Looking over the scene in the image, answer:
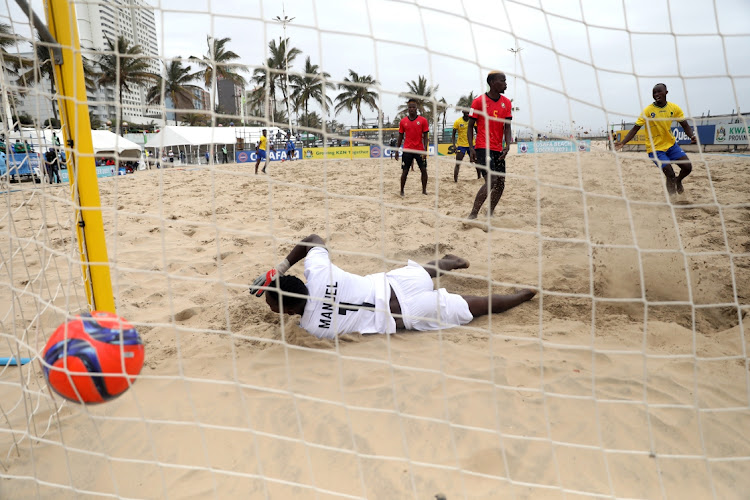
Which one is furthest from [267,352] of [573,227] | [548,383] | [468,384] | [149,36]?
[573,227]

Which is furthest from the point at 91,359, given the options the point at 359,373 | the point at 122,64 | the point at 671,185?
the point at 671,185

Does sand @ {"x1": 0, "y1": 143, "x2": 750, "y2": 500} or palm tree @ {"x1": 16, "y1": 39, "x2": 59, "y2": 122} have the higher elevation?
palm tree @ {"x1": 16, "y1": 39, "x2": 59, "y2": 122}

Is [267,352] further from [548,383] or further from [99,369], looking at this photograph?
[548,383]

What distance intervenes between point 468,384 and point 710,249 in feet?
8.31

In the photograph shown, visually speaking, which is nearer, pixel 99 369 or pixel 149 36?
pixel 99 369

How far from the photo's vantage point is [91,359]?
4.76ft

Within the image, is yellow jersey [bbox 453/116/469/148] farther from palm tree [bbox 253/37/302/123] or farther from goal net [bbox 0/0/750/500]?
goal net [bbox 0/0/750/500]

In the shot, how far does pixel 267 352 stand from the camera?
236 cm

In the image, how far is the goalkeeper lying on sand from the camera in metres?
2.36

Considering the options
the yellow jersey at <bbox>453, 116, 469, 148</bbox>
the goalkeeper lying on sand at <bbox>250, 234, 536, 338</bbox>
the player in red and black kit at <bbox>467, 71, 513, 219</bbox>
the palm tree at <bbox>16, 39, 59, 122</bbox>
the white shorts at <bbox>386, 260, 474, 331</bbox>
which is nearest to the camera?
the palm tree at <bbox>16, 39, 59, 122</bbox>

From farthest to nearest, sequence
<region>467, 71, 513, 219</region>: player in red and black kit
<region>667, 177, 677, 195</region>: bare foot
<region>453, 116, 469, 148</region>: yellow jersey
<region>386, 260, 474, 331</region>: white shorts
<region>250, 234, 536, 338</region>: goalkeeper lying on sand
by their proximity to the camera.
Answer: <region>453, 116, 469, 148</region>: yellow jersey, <region>667, 177, 677, 195</region>: bare foot, <region>467, 71, 513, 219</region>: player in red and black kit, <region>386, 260, 474, 331</region>: white shorts, <region>250, 234, 536, 338</region>: goalkeeper lying on sand

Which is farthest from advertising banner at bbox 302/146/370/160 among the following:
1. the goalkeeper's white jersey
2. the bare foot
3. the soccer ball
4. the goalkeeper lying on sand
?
the soccer ball

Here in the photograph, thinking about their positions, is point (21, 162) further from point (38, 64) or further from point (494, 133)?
point (494, 133)

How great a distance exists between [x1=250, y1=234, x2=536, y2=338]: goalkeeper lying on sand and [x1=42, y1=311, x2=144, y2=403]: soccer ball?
0.82m
